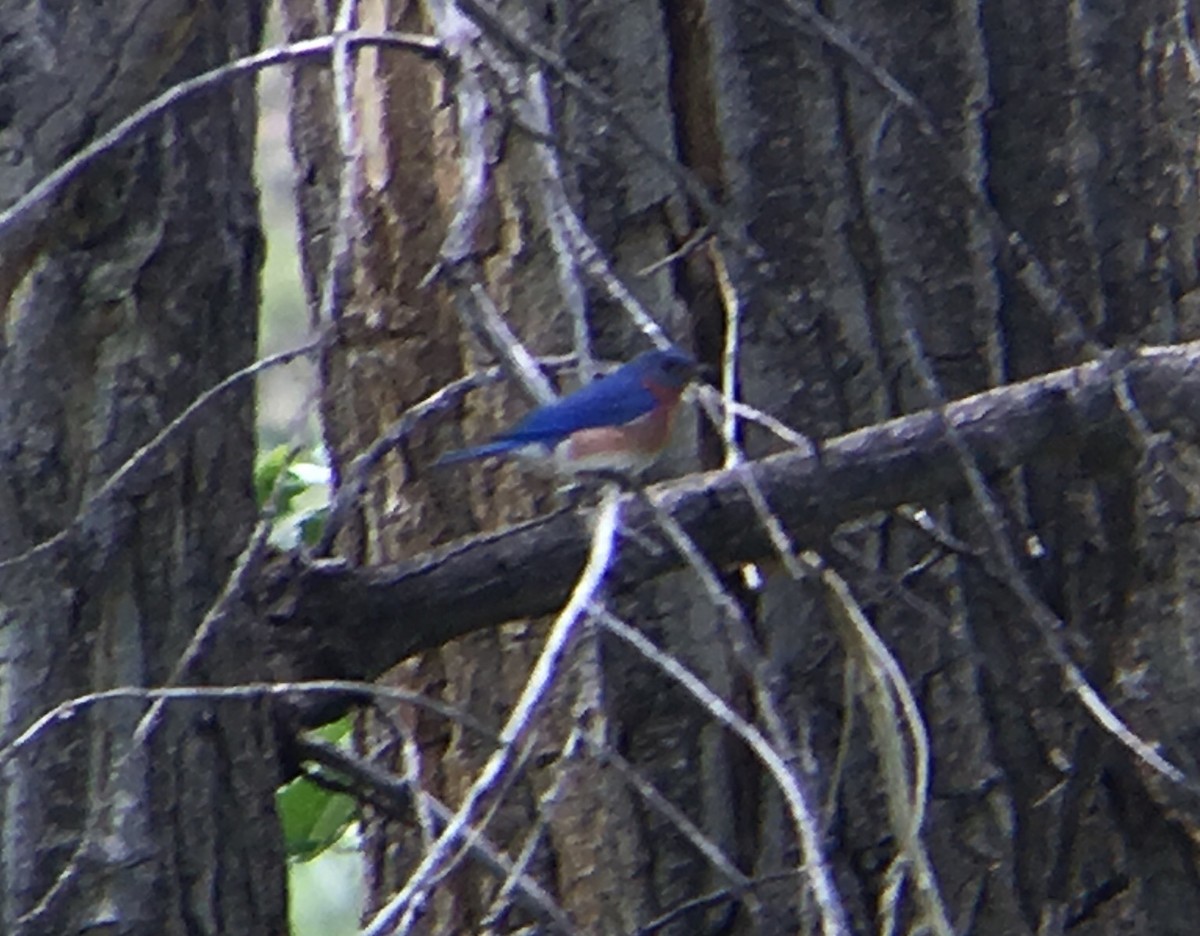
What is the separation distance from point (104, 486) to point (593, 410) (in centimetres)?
112

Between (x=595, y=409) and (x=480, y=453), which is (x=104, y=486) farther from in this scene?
(x=595, y=409)

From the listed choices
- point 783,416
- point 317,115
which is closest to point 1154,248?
point 783,416

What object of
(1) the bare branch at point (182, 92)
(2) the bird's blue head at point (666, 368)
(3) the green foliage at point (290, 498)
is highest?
(1) the bare branch at point (182, 92)

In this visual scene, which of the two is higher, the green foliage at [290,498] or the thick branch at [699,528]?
the green foliage at [290,498]

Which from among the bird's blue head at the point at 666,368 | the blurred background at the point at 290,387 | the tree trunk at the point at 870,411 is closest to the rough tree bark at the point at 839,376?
the tree trunk at the point at 870,411

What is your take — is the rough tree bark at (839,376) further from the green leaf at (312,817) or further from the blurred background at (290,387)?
the blurred background at (290,387)

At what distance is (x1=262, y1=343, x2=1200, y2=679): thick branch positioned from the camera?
2377 mm

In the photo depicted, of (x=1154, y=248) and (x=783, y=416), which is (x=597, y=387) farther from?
(x=1154, y=248)

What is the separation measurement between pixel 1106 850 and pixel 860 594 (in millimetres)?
529

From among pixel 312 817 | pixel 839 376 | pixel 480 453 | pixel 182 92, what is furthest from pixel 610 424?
pixel 182 92

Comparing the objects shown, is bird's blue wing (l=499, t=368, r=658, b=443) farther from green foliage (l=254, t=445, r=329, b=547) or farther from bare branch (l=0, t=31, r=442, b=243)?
bare branch (l=0, t=31, r=442, b=243)

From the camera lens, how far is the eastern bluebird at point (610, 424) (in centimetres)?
278

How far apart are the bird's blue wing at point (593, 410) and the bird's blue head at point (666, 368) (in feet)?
0.06

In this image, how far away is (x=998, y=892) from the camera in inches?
114
